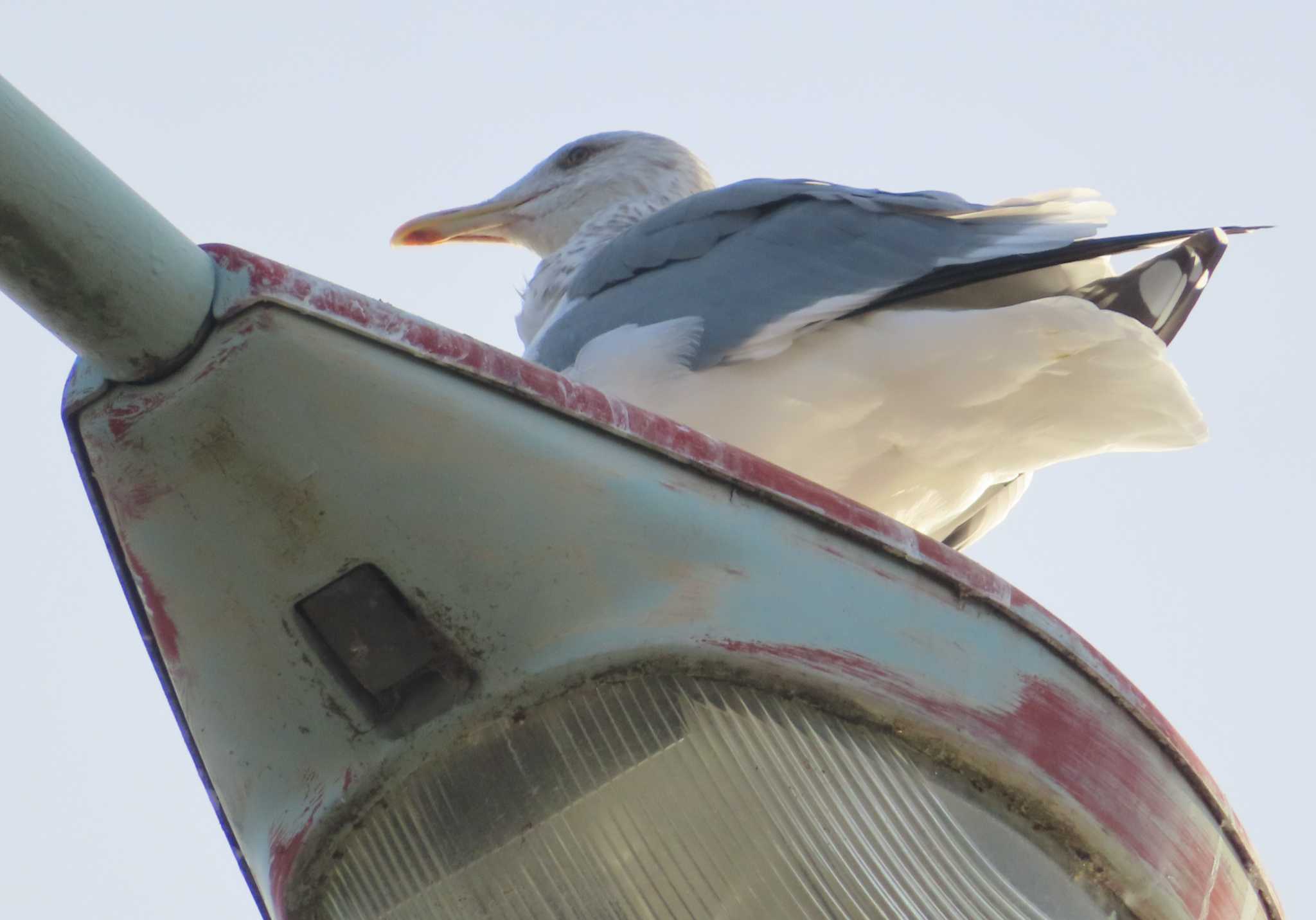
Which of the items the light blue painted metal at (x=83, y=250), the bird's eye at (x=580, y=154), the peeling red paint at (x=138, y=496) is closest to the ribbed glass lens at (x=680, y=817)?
the peeling red paint at (x=138, y=496)

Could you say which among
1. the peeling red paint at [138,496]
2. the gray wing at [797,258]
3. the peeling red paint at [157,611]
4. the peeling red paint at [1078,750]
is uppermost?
the gray wing at [797,258]

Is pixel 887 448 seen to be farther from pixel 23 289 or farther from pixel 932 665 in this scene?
pixel 23 289

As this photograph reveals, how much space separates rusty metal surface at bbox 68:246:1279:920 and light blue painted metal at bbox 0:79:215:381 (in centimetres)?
5

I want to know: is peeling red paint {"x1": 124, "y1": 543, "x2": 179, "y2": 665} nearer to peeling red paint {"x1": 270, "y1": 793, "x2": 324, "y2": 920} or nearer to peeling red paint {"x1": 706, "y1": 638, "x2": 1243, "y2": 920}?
peeling red paint {"x1": 270, "y1": 793, "x2": 324, "y2": 920}

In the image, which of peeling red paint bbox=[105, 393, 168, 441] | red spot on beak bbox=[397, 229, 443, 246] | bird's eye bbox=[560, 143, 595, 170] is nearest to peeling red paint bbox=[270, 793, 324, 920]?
peeling red paint bbox=[105, 393, 168, 441]

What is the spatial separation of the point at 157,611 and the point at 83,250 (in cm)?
29

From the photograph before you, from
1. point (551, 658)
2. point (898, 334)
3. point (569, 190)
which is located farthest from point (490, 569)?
point (569, 190)

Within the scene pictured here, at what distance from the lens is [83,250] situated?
37.3 inches

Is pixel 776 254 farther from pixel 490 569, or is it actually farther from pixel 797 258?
pixel 490 569

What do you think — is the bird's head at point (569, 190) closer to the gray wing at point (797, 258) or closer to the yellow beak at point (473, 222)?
the yellow beak at point (473, 222)

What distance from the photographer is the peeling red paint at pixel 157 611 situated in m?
1.15

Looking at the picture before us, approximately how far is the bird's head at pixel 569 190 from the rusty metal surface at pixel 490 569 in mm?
2777

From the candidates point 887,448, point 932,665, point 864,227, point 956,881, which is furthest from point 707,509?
point 864,227

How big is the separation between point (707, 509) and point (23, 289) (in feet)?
1.45
